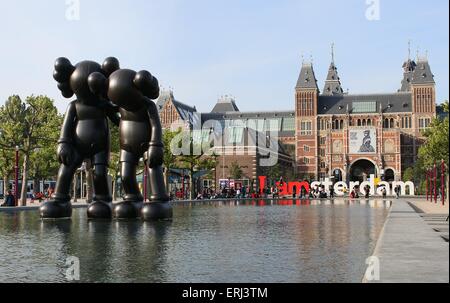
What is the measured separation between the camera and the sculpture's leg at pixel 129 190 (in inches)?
629

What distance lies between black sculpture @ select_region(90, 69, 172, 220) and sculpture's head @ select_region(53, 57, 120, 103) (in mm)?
574

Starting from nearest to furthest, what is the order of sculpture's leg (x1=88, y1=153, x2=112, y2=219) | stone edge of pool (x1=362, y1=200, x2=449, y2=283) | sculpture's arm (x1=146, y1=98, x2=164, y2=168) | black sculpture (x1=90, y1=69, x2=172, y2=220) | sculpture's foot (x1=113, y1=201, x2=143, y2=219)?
stone edge of pool (x1=362, y1=200, x2=449, y2=283)
black sculpture (x1=90, y1=69, x2=172, y2=220)
sculpture's arm (x1=146, y1=98, x2=164, y2=168)
sculpture's leg (x1=88, y1=153, x2=112, y2=219)
sculpture's foot (x1=113, y1=201, x2=143, y2=219)

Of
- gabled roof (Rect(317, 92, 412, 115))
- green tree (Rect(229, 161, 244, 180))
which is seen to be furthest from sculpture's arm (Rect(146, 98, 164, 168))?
gabled roof (Rect(317, 92, 412, 115))

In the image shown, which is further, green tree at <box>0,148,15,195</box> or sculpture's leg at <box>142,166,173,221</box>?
green tree at <box>0,148,15,195</box>

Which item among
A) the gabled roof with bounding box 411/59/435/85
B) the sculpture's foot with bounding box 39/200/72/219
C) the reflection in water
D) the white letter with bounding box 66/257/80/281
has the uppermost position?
the gabled roof with bounding box 411/59/435/85

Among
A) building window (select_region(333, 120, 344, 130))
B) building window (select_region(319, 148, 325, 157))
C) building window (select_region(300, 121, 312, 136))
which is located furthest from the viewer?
building window (select_region(300, 121, 312, 136))

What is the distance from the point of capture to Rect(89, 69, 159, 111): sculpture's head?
1498 cm

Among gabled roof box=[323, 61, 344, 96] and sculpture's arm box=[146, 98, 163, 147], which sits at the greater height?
gabled roof box=[323, 61, 344, 96]

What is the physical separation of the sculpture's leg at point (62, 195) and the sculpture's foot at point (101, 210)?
0.79 metres

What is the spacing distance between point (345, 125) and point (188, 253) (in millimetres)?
89480

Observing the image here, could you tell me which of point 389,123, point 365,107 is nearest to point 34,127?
point 365,107

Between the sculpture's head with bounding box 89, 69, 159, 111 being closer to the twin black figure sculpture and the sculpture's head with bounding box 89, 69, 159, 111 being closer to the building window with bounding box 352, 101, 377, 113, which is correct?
the twin black figure sculpture
